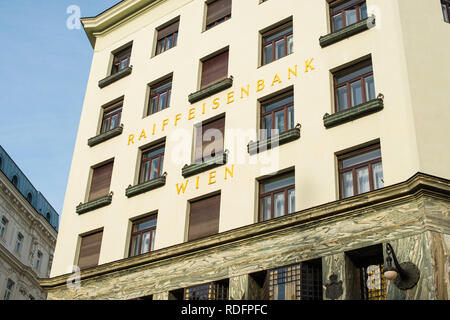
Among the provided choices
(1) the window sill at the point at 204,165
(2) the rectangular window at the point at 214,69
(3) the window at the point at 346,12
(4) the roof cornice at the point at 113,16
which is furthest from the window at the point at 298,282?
(4) the roof cornice at the point at 113,16

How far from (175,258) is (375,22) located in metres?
10.6

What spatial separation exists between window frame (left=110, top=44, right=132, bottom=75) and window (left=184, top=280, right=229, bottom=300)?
1383 centimetres

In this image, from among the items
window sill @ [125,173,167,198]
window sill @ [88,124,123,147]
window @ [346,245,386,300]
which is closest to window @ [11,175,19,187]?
window sill @ [88,124,123,147]

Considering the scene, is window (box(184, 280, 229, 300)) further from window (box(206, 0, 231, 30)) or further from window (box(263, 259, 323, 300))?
window (box(206, 0, 231, 30))

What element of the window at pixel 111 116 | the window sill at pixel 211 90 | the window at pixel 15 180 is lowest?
the window sill at pixel 211 90

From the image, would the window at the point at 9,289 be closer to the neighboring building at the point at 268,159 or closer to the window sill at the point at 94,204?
the neighboring building at the point at 268,159

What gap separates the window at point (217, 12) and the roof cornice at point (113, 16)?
3606mm

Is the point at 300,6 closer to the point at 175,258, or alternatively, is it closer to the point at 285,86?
the point at 285,86

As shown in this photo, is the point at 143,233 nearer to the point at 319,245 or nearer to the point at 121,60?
the point at 319,245

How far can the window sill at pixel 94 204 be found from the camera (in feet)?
84.4

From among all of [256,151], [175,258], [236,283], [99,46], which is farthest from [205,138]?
[99,46]

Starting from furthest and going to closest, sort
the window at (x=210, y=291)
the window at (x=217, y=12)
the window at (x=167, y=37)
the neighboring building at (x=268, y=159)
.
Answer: the window at (x=167, y=37) < the window at (x=217, y=12) < the window at (x=210, y=291) < the neighboring building at (x=268, y=159)
